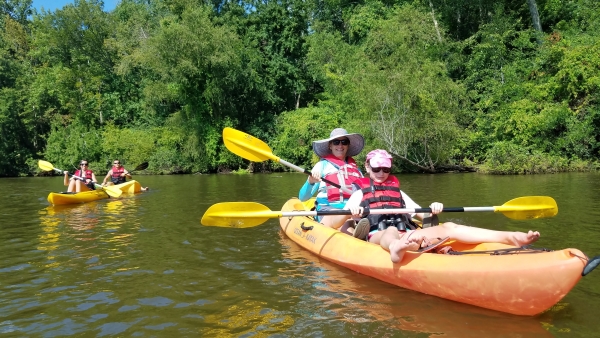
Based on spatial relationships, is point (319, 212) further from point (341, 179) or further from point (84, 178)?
point (84, 178)

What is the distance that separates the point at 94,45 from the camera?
3145 centimetres

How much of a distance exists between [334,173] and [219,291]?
223cm

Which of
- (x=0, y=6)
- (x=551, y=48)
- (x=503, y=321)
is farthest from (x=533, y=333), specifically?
(x=0, y=6)

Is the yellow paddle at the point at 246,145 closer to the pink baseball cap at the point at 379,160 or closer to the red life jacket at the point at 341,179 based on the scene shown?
the red life jacket at the point at 341,179

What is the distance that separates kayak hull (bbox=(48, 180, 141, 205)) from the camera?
9.91 meters

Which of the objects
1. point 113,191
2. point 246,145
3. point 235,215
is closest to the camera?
point 235,215

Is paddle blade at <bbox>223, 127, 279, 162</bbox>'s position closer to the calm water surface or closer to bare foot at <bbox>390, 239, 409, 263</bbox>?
the calm water surface

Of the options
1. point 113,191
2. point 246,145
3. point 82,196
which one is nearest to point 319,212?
point 246,145

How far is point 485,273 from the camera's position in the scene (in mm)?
3436

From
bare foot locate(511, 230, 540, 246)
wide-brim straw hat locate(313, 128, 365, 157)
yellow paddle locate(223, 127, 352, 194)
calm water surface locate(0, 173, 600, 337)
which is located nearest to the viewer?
calm water surface locate(0, 173, 600, 337)

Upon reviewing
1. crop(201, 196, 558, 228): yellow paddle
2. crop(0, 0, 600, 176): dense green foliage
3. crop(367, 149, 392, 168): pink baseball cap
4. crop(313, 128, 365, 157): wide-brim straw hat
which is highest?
crop(0, 0, 600, 176): dense green foliage

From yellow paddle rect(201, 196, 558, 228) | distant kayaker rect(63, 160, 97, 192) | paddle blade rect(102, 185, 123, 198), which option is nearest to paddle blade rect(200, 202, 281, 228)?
yellow paddle rect(201, 196, 558, 228)

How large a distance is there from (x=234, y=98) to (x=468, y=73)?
42.5 ft

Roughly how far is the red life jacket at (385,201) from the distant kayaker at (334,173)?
97 centimetres
